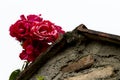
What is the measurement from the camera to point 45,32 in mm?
5559

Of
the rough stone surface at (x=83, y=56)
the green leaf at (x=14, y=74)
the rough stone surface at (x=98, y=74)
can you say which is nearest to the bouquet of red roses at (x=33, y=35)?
the green leaf at (x=14, y=74)

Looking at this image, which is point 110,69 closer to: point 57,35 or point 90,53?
point 90,53

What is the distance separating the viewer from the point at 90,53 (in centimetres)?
521

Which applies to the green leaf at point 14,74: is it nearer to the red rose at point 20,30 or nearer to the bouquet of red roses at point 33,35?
the bouquet of red roses at point 33,35

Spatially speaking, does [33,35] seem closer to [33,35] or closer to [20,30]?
[33,35]

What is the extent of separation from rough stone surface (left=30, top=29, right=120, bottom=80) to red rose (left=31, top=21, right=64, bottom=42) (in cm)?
20

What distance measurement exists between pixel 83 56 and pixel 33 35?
629 millimetres

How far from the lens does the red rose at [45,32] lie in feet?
18.1

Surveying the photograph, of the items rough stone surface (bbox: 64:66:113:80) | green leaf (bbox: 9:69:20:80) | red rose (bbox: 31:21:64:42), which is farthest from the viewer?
green leaf (bbox: 9:69:20:80)

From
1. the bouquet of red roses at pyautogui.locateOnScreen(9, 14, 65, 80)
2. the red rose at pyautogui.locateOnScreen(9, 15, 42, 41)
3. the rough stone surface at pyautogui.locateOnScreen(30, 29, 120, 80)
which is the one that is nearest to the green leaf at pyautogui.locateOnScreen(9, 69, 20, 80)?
the bouquet of red roses at pyautogui.locateOnScreen(9, 14, 65, 80)

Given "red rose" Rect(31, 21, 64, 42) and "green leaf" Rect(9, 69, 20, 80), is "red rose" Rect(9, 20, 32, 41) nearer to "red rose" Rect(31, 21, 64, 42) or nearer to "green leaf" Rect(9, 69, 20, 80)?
"red rose" Rect(31, 21, 64, 42)

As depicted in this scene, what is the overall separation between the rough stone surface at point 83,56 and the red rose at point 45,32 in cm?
20

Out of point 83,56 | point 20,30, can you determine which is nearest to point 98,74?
point 83,56

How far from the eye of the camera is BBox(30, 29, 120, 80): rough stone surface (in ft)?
16.2
